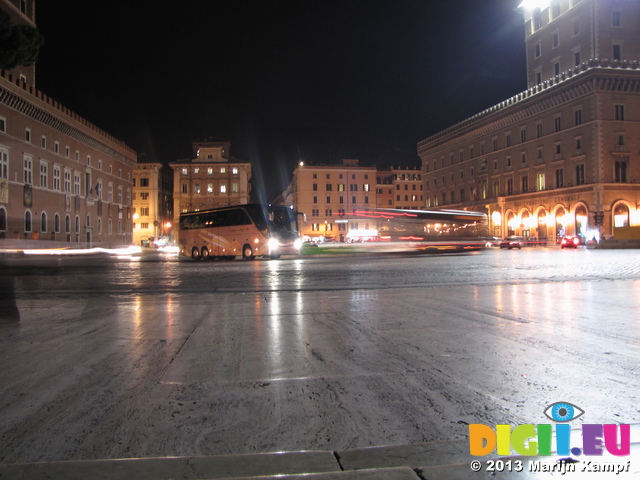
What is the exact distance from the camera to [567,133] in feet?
182

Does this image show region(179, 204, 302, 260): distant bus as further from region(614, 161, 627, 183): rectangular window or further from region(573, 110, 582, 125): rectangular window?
region(573, 110, 582, 125): rectangular window

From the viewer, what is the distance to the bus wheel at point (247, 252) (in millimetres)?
32125

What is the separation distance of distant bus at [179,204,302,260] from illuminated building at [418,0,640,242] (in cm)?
3477

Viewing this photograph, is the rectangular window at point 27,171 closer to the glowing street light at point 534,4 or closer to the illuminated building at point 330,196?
the illuminated building at point 330,196

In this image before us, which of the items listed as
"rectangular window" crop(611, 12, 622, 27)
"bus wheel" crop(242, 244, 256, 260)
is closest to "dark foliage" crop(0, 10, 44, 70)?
"bus wheel" crop(242, 244, 256, 260)

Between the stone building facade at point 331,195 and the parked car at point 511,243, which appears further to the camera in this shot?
the stone building facade at point 331,195

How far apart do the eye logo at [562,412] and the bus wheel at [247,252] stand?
95.1ft

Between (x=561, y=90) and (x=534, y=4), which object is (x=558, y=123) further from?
(x=534, y=4)

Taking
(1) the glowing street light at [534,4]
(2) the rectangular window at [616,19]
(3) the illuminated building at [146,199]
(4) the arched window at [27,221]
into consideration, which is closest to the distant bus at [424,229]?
(2) the rectangular window at [616,19]

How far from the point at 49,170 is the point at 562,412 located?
58298 millimetres

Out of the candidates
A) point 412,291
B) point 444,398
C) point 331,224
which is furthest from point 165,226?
point 444,398

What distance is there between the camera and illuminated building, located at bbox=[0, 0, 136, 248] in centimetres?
4391

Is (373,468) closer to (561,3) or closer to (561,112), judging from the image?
(561,112)

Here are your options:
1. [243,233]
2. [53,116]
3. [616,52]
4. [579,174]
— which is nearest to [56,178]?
[53,116]
